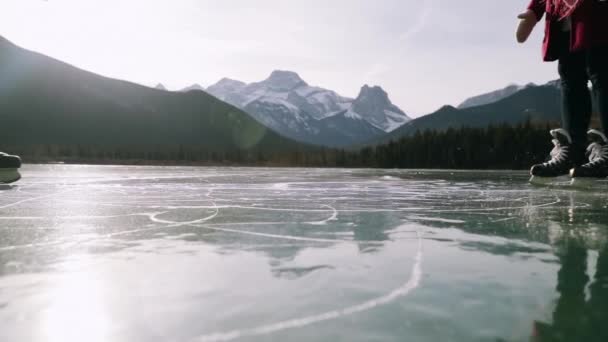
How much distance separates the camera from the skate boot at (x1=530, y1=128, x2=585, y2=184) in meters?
7.36

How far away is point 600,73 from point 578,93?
0.71m

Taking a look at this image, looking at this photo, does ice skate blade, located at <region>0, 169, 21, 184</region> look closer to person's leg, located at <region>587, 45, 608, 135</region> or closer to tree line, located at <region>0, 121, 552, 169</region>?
Result: person's leg, located at <region>587, 45, 608, 135</region>

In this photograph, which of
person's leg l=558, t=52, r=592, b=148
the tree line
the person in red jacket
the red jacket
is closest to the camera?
the red jacket

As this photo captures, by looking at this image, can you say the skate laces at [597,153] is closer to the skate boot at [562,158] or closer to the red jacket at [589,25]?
the skate boot at [562,158]

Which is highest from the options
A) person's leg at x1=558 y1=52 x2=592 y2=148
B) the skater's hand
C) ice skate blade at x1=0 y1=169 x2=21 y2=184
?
the skater's hand

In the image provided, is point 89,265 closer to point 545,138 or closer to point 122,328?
point 122,328

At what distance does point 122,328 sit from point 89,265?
1335 millimetres

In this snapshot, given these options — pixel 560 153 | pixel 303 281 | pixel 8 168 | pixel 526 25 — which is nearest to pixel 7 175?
pixel 8 168

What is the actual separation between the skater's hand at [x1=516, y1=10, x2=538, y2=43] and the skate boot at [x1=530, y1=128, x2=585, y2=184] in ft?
5.40

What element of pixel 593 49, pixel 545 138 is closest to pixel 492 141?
pixel 545 138

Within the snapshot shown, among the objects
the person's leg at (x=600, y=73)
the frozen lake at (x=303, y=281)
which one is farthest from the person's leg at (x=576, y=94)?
the frozen lake at (x=303, y=281)

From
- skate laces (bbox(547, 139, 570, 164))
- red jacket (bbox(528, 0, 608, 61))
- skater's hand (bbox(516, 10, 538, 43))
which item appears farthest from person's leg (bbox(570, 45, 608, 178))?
skater's hand (bbox(516, 10, 538, 43))

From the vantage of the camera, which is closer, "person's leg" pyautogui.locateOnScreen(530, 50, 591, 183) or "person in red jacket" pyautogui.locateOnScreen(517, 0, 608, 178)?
"person in red jacket" pyautogui.locateOnScreen(517, 0, 608, 178)

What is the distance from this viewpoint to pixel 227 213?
6688mm
